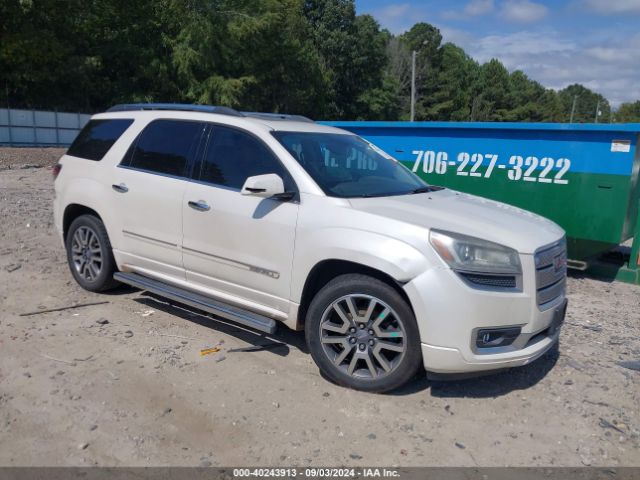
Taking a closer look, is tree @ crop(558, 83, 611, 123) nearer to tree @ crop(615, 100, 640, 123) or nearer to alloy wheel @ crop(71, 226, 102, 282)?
tree @ crop(615, 100, 640, 123)

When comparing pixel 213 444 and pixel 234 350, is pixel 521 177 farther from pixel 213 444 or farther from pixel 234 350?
pixel 213 444

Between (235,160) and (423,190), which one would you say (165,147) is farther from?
(423,190)

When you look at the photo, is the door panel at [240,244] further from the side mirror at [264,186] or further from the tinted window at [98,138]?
the tinted window at [98,138]

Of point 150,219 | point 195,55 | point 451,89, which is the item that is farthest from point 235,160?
point 451,89

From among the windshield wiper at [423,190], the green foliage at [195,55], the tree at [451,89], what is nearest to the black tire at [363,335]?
the windshield wiper at [423,190]

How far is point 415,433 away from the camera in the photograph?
3.61 metres

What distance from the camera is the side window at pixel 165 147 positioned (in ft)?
16.5

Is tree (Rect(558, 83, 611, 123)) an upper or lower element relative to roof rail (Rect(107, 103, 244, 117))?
upper

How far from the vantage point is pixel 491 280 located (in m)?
3.72

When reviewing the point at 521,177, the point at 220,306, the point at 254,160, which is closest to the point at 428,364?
the point at 220,306

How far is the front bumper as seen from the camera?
11.9 ft

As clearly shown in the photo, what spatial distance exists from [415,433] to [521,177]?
4.66 meters

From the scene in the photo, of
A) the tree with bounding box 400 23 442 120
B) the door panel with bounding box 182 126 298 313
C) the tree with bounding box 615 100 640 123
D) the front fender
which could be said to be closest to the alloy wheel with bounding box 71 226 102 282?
the door panel with bounding box 182 126 298 313

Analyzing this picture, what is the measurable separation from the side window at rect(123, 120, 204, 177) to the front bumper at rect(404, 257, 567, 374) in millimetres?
2386
